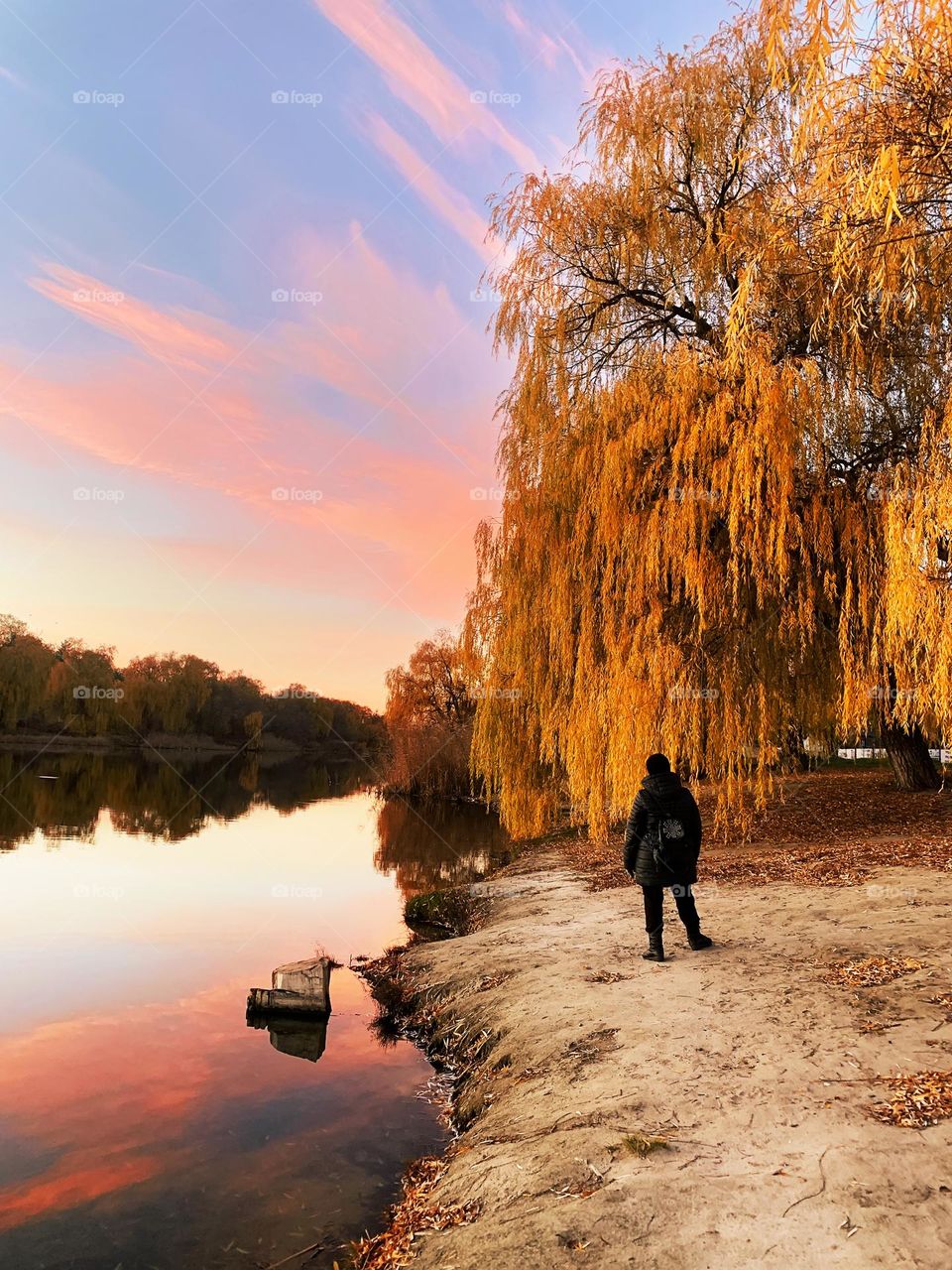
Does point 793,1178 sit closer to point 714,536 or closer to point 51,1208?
point 51,1208

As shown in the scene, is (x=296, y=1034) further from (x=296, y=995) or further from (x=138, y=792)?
(x=138, y=792)

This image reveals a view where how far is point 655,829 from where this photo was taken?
6.48 m

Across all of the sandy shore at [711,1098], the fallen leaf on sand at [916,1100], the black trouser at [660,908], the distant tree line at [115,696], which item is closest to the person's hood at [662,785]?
the black trouser at [660,908]

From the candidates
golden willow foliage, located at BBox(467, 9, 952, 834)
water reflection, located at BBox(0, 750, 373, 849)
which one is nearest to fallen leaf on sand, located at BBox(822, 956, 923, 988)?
golden willow foliage, located at BBox(467, 9, 952, 834)

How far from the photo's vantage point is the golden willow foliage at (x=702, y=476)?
909cm

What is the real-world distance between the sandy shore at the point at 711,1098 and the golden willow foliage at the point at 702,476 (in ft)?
8.87

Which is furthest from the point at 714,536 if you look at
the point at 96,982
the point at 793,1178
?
the point at 96,982

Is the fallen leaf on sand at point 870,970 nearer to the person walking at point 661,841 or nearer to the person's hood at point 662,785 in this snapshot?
the person walking at point 661,841

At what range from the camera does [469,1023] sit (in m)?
7.18

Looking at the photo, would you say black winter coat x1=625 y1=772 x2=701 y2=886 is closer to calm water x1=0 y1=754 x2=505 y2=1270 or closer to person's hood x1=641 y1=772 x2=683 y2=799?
person's hood x1=641 y1=772 x2=683 y2=799

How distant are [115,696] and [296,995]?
176 feet

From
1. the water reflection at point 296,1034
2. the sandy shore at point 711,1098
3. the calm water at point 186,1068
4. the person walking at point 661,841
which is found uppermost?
the person walking at point 661,841

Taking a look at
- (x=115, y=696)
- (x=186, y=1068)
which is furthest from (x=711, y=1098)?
(x=115, y=696)

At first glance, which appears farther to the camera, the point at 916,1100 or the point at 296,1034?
the point at 296,1034
